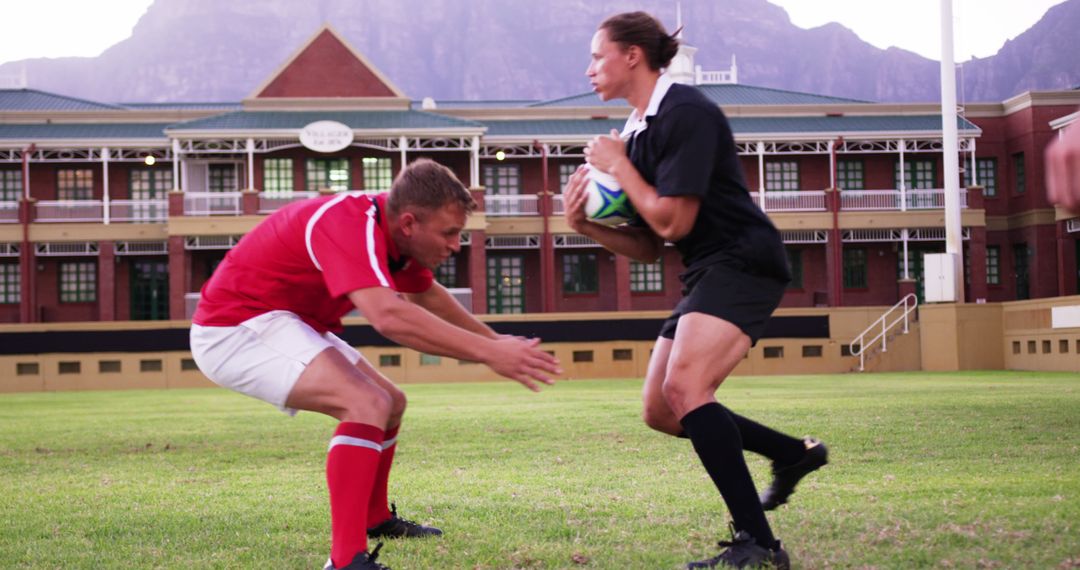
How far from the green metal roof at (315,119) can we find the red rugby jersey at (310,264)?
3558 centimetres

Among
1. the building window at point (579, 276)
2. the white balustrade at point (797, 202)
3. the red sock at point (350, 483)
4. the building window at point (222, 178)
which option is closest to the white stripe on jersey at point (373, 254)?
the red sock at point (350, 483)

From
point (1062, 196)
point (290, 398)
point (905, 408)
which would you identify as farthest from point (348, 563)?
point (905, 408)

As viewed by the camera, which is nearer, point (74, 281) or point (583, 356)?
point (583, 356)

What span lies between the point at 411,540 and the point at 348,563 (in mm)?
897

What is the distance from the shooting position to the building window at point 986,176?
45.4 m

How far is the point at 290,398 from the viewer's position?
186 inches

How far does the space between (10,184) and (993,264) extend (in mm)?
37770

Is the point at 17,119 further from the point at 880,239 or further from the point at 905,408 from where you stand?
the point at 905,408

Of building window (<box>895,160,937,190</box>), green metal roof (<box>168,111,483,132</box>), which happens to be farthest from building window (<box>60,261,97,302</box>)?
building window (<box>895,160,937,190</box>)

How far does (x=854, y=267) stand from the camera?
44469 mm

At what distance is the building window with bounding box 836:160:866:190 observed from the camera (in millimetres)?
45219

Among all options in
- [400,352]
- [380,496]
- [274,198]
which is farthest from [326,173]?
[380,496]

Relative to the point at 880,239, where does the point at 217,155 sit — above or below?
above

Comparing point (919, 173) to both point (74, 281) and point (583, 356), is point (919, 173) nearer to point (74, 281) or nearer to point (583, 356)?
point (583, 356)
